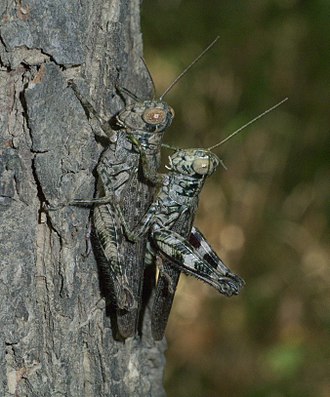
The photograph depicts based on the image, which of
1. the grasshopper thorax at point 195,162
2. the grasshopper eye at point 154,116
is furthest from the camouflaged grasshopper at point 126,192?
the grasshopper thorax at point 195,162

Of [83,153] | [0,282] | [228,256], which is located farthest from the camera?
[228,256]

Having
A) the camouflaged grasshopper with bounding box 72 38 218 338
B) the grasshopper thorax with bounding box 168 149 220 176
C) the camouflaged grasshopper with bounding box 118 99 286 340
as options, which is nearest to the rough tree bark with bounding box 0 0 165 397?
the camouflaged grasshopper with bounding box 72 38 218 338

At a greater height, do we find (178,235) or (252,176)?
(178,235)

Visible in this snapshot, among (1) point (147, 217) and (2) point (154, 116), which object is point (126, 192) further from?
(2) point (154, 116)

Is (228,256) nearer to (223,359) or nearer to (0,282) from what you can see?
(223,359)

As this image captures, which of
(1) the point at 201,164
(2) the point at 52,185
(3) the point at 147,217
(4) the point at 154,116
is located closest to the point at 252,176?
(1) the point at 201,164

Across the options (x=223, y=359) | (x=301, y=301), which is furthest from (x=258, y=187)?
(x=223, y=359)

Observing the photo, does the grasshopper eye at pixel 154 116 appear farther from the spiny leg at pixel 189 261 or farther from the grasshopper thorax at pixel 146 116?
the spiny leg at pixel 189 261
